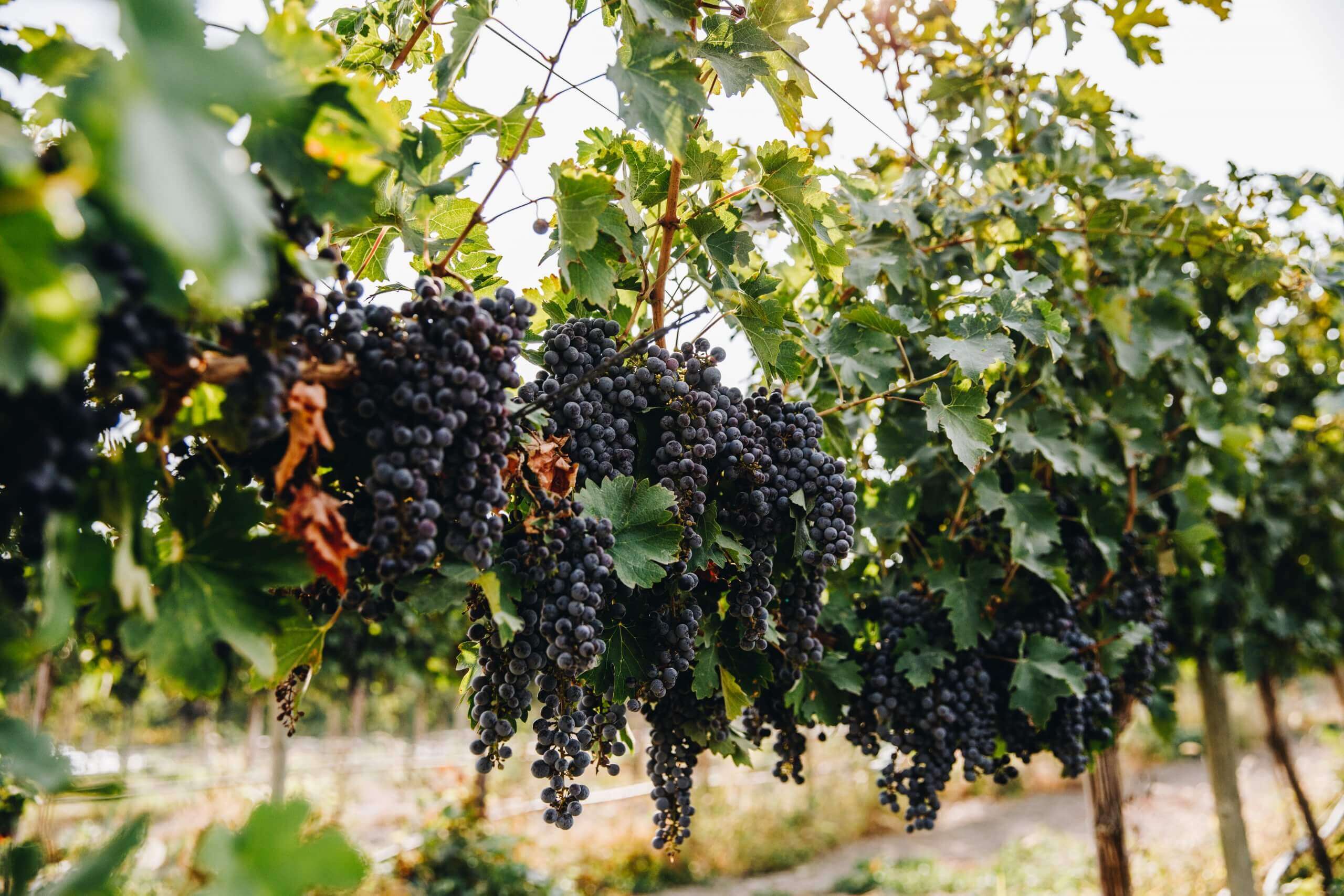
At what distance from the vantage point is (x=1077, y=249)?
2934mm

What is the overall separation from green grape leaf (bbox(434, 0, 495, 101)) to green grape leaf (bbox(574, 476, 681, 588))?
2.38ft

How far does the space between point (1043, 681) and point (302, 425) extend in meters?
2.05

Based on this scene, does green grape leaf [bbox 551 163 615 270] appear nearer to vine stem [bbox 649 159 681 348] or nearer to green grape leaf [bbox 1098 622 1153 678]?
vine stem [bbox 649 159 681 348]

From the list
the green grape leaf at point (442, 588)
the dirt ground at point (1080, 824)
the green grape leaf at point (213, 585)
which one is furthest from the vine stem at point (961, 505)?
the dirt ground at point (1080, 824)

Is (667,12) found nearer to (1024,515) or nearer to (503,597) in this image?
(503,597)

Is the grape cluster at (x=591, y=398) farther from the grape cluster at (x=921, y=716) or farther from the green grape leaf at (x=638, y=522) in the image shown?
the grape cluster at (x=921, y=716)

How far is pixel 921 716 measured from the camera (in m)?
2.06

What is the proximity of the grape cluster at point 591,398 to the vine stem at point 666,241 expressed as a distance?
0.69 ft

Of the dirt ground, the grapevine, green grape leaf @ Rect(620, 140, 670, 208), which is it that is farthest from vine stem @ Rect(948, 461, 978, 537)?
the dirt ground

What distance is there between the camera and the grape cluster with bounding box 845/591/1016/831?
2.06 meters

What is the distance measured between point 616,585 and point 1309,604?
4.62 m

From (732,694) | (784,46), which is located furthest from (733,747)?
(784,46)

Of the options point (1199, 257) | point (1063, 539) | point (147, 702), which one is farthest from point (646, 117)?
point (147, 702)

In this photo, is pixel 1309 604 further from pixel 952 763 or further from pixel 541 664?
pixel 541 664
